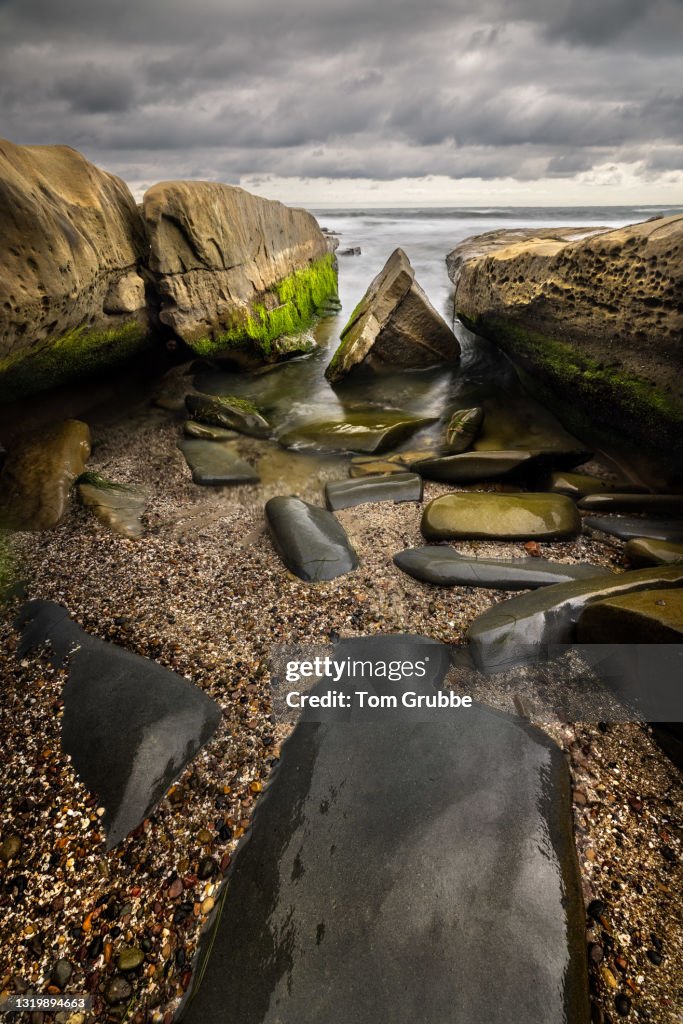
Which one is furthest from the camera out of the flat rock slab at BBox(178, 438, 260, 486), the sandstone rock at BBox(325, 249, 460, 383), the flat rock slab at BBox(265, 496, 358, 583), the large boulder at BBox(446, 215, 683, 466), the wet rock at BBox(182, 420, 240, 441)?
the sandstone rock at BBox(325, 249, 460, 383)

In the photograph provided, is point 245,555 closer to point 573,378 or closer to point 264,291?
point 573,378

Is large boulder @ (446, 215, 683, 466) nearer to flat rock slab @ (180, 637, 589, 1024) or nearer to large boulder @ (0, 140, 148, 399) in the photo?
flat rock slab @ (180, 637, 589, 1024)

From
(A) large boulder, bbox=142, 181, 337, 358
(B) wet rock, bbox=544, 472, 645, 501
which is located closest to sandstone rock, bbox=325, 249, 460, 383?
(A) large boulder, bbox=142, 181, 337, 358

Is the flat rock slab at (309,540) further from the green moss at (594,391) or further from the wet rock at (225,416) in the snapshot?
the green moss at (594,391)

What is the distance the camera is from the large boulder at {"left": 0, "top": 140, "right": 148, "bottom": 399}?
10.7 ft

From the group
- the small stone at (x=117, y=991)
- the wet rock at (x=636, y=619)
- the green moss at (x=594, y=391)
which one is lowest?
the small stone at (x=117, y=991)

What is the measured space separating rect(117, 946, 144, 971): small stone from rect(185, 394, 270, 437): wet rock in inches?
176

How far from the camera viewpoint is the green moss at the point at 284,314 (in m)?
6.43

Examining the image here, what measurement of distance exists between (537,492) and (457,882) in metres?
2.87

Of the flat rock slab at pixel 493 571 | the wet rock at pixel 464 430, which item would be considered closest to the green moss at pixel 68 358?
the flat rock slab at pixel 493 571

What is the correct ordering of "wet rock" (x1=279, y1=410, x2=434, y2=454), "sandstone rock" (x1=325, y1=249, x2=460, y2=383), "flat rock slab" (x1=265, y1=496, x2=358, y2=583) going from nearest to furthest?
"flat rock slab" (x1=265, y1=496, x2=358, y2=583) → "wet rock" (x1=279, y1=410, x2=434, y2=454) → "sandstone rock" (x1=325, y1=249, x2=460, y2=383)

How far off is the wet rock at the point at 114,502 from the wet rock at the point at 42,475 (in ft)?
0.48

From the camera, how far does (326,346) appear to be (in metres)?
8.93

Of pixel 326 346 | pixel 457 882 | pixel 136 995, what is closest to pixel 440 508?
pixel 457 882
